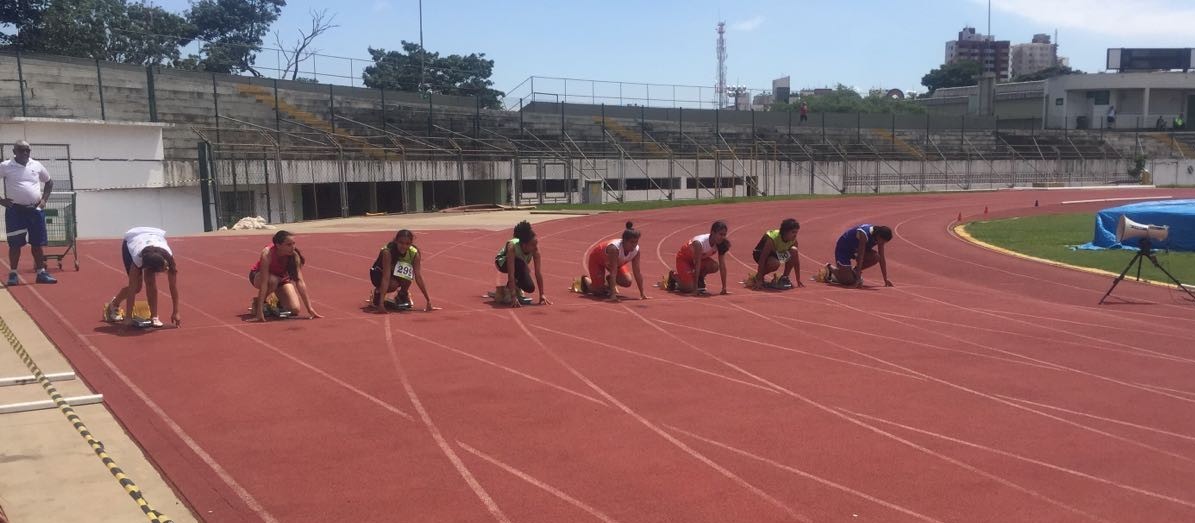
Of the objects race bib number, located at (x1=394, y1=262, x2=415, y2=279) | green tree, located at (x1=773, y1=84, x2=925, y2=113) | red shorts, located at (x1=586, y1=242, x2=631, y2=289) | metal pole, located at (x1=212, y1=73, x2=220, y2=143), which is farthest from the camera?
green tree, located at (x1=773, y1=84, x2=925, y2=113)

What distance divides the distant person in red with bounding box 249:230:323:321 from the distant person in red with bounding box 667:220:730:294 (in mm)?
5202

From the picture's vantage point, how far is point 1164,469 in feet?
20.0

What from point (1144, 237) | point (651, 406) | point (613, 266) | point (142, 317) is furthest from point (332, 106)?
point (651, 406)

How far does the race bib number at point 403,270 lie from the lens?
10531 millimetres

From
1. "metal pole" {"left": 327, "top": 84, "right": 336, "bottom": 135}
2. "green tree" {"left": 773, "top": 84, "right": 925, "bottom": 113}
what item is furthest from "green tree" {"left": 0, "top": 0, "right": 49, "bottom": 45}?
"green tree" {"left": 773, "top": 84, "right": 925, "bottom": 113}

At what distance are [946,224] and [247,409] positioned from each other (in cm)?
2525

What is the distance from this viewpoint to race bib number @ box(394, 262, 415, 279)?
10531 mm

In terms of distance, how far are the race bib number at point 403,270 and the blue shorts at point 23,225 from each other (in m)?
4.44

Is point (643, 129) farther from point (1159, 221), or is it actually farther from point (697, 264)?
point (697, 264)

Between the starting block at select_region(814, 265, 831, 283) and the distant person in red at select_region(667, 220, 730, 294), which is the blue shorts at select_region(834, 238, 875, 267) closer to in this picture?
the starting block at select_region(814, 265, 831, 283)

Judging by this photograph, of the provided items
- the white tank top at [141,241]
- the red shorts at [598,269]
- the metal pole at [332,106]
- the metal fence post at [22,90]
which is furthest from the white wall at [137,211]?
the red shorts at [598,269]

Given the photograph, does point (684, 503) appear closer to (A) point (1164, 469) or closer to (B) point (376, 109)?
(A) point (1164, 469)

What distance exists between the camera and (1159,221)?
20406mm

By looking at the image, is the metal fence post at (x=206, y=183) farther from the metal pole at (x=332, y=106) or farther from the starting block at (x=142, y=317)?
the starting block at (x=142, y=317)
